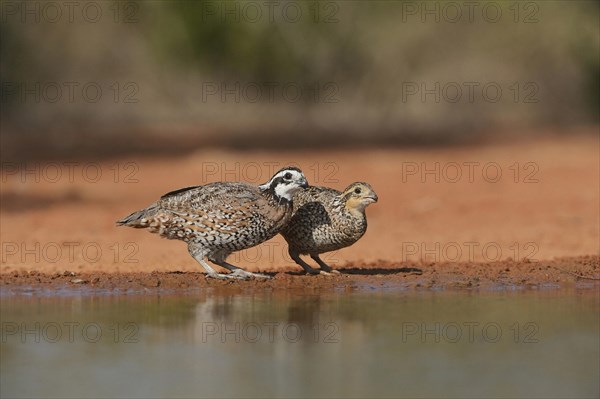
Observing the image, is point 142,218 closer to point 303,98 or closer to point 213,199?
point 213,199

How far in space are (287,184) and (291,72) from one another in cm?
1890

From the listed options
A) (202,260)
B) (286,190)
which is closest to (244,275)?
(202,260)

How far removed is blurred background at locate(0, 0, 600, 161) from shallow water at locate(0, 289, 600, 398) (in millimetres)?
17653

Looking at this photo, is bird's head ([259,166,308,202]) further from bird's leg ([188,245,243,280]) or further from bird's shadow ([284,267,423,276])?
bird's shadow ([284,267,423,276])

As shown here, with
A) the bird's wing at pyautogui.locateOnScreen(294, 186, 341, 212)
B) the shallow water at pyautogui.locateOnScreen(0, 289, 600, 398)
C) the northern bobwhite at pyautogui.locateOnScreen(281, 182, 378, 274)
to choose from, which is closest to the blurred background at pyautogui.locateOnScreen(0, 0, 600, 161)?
the bird's wing at pyautogui.locateOnScreen(294, 186, 341, 212)

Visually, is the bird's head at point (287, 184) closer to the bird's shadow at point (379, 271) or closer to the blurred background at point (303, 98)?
the bird's shadow at point (379, 271)

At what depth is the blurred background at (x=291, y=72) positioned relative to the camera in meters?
30.2

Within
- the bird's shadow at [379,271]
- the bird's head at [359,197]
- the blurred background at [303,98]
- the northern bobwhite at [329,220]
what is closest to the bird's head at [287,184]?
the northern bobwhite at [329,220]

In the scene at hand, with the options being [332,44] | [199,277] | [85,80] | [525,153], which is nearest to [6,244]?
[199,277]

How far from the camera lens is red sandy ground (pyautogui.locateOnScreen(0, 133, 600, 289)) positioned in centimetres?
1281

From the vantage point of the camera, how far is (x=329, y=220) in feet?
40.1

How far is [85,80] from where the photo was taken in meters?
34.4

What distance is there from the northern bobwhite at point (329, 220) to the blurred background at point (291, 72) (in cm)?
1616

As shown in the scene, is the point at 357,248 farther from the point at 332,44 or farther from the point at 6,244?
the point at 332,44
